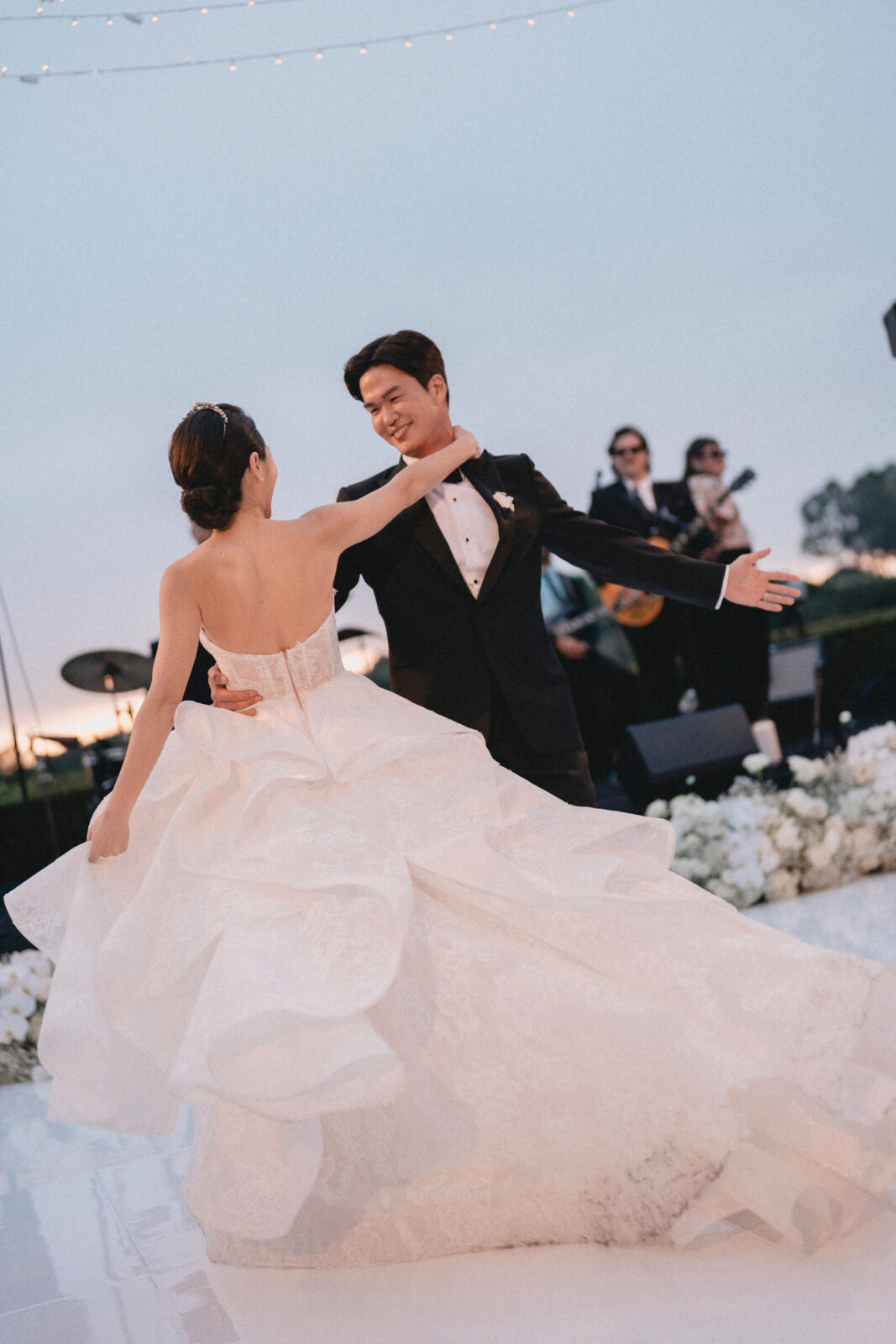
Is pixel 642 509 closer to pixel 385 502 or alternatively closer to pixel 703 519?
pixel 703 519

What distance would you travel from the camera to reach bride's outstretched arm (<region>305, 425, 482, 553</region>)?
7.35ft

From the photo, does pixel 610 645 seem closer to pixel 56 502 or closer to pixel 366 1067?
pixel 56 502

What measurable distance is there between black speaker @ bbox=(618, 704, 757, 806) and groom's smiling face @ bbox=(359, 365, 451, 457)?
11.6 ft

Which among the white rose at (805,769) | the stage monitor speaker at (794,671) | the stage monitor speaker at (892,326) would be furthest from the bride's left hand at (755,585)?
the stage monitor speaker at (794,671)

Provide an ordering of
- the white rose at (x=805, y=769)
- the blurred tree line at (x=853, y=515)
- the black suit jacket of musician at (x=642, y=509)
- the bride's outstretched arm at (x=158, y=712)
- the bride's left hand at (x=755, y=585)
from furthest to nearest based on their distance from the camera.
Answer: the blurred tree line at (x=853, y=515) → the black suit jacket of musician at (x=642, y=509) → the white rose at (x=805, y=769) → the bride's left hand at (x=755, y=585) → the bride's outstretched arm at (x=158, y=712)

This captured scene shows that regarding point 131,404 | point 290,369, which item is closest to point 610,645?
point 290,369

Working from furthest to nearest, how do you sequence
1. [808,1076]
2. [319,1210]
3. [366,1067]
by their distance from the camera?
[319,1210]
[808,1076]
[366,1067]

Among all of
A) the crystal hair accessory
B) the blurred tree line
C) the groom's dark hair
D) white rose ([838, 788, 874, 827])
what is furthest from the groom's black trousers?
the blurred tree line

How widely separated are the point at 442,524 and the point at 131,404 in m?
3.74

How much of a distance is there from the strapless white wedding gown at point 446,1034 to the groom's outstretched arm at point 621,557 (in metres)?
0.84

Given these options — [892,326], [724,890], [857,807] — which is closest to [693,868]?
[724,890]

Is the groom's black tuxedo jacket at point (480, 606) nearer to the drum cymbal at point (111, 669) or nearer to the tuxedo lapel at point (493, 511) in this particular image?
the tuxedo lapel at point (493, 511)

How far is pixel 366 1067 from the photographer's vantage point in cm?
159

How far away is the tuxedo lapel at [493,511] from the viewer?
2.64 metres
